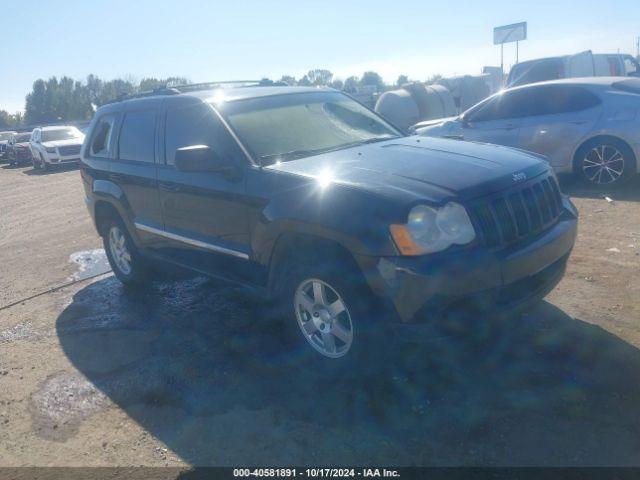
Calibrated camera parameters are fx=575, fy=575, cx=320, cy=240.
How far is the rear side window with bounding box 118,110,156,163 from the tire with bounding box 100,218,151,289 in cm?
86

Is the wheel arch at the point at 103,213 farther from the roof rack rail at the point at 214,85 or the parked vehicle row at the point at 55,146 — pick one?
the parked vehicle row at the point at 55,146

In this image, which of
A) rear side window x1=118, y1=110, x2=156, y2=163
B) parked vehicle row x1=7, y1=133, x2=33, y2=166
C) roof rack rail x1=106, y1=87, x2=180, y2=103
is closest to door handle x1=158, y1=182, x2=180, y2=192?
rear side window x1=118, y1=110, x2=156, y2=163

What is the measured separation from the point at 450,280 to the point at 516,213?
2.53 feet

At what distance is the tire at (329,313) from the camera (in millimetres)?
3498

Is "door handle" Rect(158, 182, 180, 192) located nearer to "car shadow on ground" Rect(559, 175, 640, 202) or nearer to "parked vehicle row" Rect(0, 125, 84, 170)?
"car shadow on ground" Rect(559, 175, 640, 202)

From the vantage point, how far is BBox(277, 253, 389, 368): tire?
11.5ft

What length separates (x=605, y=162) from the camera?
8.18 m

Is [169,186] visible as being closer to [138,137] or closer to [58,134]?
[138,137]

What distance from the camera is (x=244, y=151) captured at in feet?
14.1

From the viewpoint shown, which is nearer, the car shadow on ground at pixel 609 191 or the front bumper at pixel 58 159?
the car shadow on ground at pixel 609 191

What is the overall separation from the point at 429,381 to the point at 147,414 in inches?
73.4

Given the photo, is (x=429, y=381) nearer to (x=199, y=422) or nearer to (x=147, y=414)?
(x=199, y=422)

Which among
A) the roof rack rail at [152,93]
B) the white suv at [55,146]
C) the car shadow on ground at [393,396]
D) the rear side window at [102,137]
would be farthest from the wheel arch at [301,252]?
the white suv at [55,146]

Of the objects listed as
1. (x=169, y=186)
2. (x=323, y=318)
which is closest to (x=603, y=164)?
(x=323, y=318)
